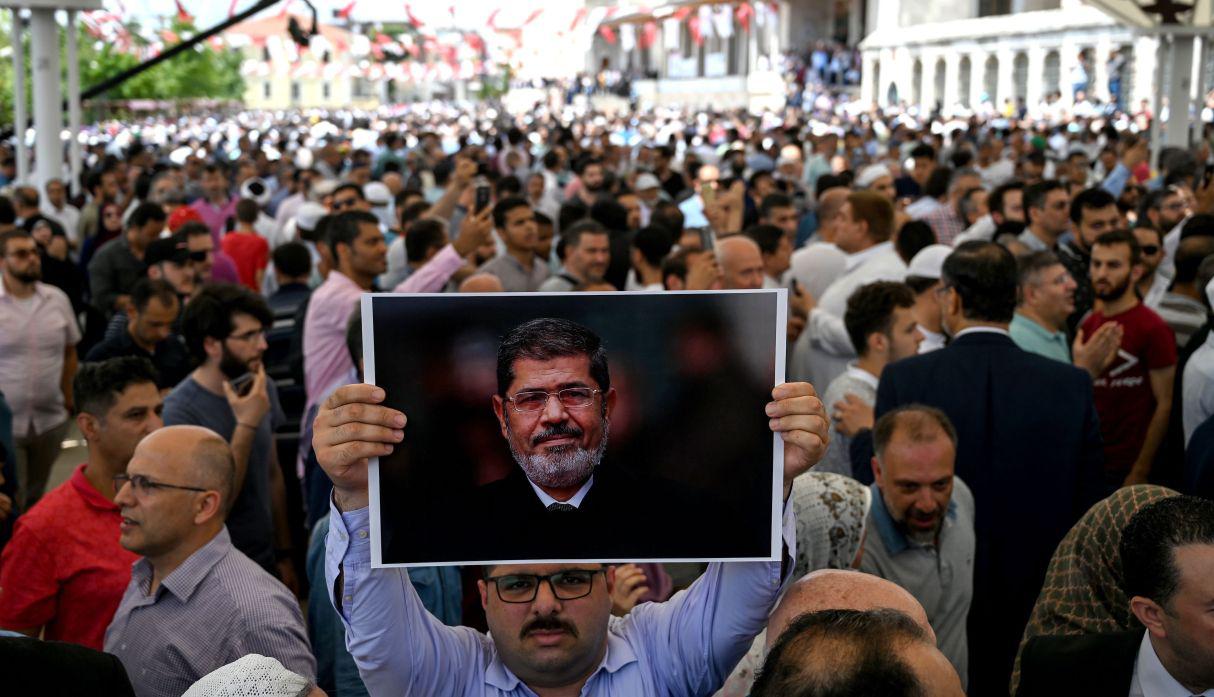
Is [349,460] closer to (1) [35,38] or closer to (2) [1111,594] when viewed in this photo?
(2) [1111,594]

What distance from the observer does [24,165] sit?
516 inches

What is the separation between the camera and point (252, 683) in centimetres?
246

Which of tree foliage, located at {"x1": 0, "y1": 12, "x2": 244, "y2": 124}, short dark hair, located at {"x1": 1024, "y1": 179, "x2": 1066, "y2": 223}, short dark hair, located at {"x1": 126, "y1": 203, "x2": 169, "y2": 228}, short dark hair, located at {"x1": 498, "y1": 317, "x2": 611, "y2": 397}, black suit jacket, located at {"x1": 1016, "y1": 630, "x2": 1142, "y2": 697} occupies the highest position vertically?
tree foliage, located at {"x1": 0, "y1": 12, "x2": 244, "y2": 124}

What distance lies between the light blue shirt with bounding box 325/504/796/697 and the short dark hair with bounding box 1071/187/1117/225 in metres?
5.51

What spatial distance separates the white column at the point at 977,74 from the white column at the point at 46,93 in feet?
127

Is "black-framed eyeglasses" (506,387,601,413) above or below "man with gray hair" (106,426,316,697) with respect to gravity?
above

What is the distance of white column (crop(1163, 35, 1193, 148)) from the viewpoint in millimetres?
14758

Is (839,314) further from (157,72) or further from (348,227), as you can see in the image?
(157,72)

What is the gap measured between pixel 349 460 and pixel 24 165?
11946mm

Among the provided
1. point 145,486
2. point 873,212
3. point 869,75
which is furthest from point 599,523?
point 869,75

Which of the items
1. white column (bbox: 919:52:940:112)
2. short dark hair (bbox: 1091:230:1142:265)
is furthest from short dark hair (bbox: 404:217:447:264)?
white column (bbox: 919:52:940:112)

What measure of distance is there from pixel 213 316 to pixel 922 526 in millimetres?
2867

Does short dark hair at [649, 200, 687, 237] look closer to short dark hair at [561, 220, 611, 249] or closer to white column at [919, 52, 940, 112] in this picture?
short dark hair at [561, 220, 611, 249]

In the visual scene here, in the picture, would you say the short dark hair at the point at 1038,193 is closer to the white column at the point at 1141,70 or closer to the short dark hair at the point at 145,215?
the short dark hair at the point at 145,215
